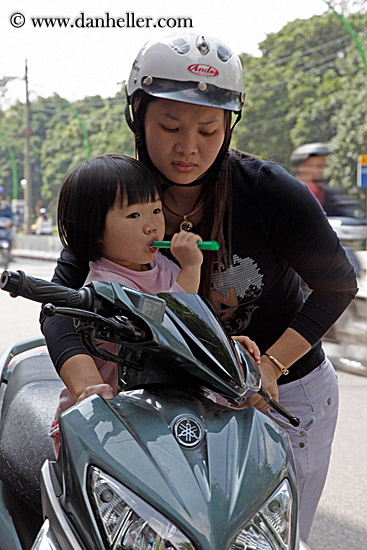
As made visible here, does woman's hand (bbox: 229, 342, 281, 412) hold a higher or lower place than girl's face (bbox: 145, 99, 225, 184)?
lower

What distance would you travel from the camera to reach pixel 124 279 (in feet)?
6.29

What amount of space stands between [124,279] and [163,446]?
23.7 inches

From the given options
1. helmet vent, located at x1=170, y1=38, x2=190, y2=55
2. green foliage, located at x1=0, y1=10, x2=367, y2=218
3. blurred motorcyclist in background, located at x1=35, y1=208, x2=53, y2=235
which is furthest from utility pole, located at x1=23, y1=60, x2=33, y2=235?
helmet vent, located at x1=170, y1=38, x2=190, y2=55

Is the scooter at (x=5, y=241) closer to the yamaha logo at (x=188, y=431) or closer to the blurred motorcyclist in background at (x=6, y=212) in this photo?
the blurred motorcyclist in background at (x=6, y=212)

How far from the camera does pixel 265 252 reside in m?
2.11

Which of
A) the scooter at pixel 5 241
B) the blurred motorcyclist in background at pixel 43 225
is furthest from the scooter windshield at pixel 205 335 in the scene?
the blurred motorcyclist in background at pixel 43 225

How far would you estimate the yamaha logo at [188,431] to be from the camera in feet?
4.66

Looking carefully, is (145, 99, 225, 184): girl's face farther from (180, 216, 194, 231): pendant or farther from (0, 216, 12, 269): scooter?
(0, 216, 12, 269): scooter

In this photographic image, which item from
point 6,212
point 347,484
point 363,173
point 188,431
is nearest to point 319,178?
point 347,484

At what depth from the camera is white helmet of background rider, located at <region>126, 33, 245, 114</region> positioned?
193cm

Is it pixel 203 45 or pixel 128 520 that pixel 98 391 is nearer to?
pixel 128 520

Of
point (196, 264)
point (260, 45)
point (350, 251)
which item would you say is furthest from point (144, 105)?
point (260, 45)

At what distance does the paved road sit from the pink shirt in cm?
200

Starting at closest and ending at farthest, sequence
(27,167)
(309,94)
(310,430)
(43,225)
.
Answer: (310,430) < (27,167) < (43,225) < (309,94)
